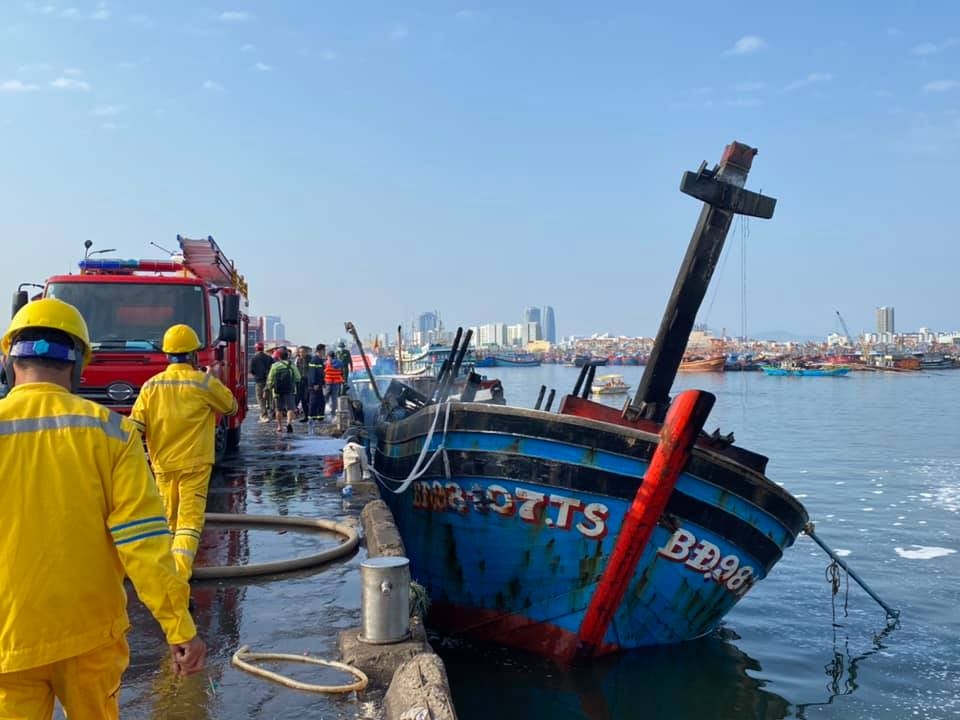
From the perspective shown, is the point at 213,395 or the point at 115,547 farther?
the point at 213,395

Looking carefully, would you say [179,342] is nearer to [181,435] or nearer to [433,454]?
[181,435]

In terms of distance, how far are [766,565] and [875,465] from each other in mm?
17937

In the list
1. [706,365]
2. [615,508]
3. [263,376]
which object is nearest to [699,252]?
[615,508]

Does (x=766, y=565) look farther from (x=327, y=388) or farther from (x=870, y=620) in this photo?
(x=327, y=388)

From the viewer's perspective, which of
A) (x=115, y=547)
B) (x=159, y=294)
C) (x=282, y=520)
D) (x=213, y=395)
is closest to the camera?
(x=115, y=547)

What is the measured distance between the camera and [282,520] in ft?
28.7

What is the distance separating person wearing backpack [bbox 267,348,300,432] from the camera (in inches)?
729

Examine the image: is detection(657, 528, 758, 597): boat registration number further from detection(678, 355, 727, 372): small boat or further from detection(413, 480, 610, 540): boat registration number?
detection(678, 355, 727, 372): small boat

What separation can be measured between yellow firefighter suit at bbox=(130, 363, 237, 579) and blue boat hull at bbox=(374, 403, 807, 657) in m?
2.69

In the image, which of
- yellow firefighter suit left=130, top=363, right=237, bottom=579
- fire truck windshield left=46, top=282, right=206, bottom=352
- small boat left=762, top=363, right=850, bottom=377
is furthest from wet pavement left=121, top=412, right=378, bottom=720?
small boat left=762, top=363, right=850, bottom=377

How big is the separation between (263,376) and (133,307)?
11.2 metres

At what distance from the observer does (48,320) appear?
9.16ft

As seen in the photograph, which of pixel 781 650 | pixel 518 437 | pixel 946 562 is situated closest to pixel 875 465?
pixel 946 562

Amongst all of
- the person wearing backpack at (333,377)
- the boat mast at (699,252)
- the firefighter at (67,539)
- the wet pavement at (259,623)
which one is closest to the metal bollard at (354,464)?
the wet pavement at (259,623)
